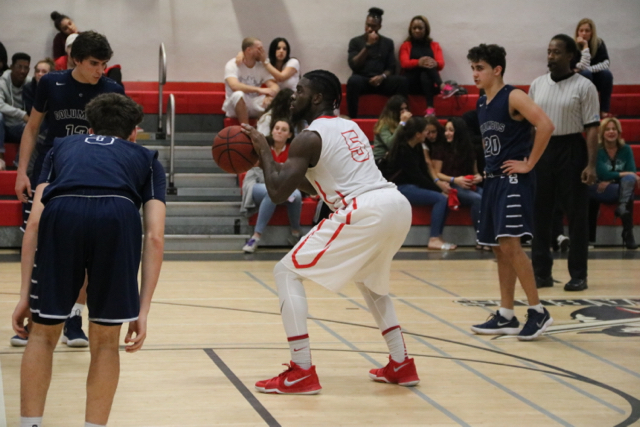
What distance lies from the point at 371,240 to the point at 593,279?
4465 mm

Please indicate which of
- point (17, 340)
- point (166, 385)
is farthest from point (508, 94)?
point (17, 340)

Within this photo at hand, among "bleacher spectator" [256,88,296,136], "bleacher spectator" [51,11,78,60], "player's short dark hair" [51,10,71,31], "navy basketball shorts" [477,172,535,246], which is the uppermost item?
"player's short dark hair" [51,10,71,31]

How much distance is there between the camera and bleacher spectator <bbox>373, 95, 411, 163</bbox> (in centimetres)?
1041

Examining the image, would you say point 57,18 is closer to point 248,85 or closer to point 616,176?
point 248,85

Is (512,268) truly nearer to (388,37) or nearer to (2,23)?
(388,37)

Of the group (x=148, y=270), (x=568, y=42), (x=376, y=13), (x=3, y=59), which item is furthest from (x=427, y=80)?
(x=148, y=270)

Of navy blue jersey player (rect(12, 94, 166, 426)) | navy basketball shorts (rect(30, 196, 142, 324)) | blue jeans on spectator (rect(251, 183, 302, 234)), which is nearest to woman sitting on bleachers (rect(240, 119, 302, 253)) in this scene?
blue jeans on spectator (rect(251, 183, 302, 234))

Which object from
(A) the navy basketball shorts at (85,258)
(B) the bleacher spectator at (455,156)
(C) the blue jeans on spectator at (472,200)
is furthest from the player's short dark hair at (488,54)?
(B) the bleacher spectator at (455,156)

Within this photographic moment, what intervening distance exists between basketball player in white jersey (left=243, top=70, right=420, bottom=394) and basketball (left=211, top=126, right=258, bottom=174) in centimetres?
19

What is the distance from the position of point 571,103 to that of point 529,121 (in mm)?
1609

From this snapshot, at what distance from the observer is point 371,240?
4199 millimetres

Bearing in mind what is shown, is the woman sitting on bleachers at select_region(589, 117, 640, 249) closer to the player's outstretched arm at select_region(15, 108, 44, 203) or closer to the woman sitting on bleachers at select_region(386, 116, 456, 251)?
the woman sitting on bleachers at select_region(386, 116, 456, 251)

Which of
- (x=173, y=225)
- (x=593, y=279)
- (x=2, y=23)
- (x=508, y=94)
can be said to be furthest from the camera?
(x=2, y=23)

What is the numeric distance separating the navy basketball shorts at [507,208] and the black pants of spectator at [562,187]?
5.14 feet
